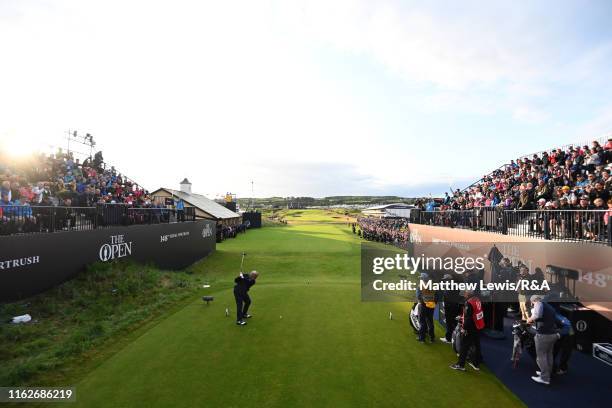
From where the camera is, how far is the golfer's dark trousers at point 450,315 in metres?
10.0

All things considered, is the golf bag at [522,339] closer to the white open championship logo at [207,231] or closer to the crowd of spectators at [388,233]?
the white open championship logo at [207,231]

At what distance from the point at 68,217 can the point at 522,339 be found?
1662cm

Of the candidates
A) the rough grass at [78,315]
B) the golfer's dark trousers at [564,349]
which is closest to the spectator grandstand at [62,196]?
the rough grass at [78,315]

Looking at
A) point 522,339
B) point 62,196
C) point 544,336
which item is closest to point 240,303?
point 522,339

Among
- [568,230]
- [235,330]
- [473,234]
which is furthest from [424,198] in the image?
[235,330]

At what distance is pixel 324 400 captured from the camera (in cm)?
663

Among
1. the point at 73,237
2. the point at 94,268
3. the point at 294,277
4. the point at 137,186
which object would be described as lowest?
the point at 294,277

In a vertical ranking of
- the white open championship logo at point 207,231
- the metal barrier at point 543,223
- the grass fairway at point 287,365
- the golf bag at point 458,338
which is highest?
the metal barrier at point 543,223

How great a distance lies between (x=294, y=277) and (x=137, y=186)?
13.6 m

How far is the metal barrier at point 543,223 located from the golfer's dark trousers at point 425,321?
18.1ft

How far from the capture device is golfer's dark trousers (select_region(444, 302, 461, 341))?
395 inches

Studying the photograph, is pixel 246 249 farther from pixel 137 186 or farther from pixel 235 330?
pixel 235 330

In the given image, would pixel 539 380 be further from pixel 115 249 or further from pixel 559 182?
pixel 115 249

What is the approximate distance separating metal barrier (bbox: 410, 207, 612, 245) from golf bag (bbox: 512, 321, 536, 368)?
3.76m
